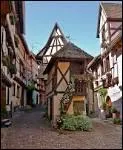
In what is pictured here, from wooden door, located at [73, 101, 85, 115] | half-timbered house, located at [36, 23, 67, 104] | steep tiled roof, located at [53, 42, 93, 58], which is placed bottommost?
wooden door, located at [73, 101, 85, 115]

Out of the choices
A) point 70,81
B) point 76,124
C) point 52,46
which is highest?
point 52,46

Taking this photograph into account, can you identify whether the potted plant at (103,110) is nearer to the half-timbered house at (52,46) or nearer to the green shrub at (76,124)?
the half-timbered house at (52,46)

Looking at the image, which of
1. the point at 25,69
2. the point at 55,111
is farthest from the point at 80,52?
the point at 25,69

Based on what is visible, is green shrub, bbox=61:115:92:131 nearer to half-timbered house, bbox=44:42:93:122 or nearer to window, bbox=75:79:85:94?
half-timbered house, bbox=44:42:93:122

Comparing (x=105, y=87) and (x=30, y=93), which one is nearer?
(x=105, y=87)

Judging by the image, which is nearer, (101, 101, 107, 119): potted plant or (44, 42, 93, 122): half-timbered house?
(44, 42, 93, 122): half-timbered house

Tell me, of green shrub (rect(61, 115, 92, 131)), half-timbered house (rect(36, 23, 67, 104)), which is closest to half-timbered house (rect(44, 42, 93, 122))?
green shrub (rect(61, 115, 92, 131))

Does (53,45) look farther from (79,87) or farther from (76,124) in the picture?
(76,124)

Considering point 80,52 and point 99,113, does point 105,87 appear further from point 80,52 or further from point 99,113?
point 80,52

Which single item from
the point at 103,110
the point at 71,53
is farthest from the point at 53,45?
the point at 71,53

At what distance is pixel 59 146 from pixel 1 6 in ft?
14.4

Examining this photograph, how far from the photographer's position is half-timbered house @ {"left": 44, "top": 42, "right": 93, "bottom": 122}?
14.3 m

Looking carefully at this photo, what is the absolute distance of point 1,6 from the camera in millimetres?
8461

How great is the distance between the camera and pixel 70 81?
14.5m
